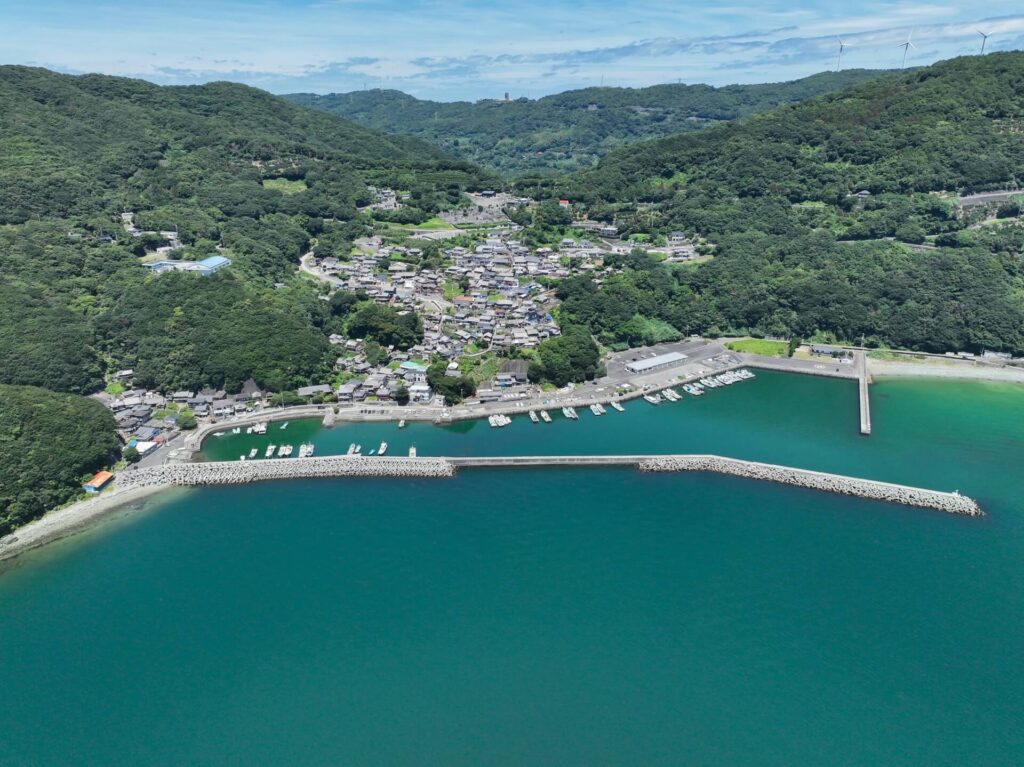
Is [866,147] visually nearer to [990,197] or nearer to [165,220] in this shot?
[990,197]

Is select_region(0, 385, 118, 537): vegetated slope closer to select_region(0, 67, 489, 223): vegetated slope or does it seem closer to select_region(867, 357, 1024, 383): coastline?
select_region(0, 67, 489, 223): vegetated slope

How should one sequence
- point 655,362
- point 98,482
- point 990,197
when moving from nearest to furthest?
point 98,482, point 655,362, point 990,197

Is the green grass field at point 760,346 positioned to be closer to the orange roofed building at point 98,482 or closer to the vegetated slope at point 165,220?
the vegetated slope at point 165,220

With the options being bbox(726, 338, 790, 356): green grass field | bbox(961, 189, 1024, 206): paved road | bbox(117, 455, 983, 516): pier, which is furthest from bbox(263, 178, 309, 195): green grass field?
bbox(961, 189, 1024, 206): paved road

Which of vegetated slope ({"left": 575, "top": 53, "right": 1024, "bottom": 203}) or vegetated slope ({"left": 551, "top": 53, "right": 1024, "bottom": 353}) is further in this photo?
vegetated slope ({"left": 575, "top": 53, "right": 1024, "bottom": 203})

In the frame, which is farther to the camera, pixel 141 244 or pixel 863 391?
pixel 141 244

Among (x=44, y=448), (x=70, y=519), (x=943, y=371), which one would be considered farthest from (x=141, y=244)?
(x=943, y=371)

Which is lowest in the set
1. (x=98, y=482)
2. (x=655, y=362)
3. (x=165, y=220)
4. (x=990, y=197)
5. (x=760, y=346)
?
(x=98, y=482)
